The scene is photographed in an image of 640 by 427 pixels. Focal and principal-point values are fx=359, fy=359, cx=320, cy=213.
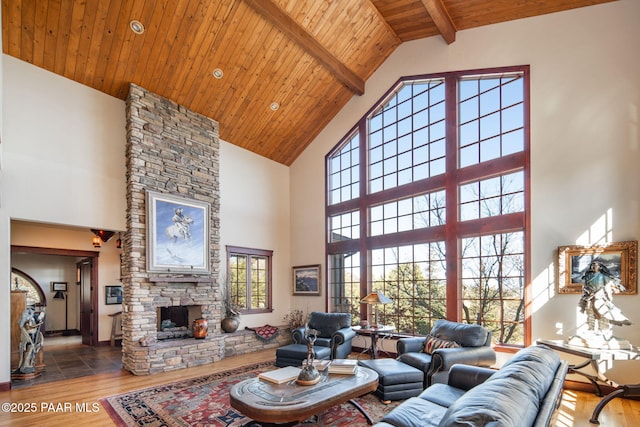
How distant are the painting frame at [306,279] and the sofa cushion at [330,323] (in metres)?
1.59

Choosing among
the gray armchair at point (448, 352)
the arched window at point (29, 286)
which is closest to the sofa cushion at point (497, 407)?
the gray armchair at point (448, 352)

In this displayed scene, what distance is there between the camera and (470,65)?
5.98 m

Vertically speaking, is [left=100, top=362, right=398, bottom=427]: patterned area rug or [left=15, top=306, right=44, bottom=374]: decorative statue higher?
[left=15, top=306, right=44, bottom=374]: decorative statue

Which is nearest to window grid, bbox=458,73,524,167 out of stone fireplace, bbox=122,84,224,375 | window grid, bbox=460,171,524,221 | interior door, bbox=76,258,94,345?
window grid, bbox=460,171,524,221

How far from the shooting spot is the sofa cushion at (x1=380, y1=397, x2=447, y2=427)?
8.25 feet

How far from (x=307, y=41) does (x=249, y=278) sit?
5.02 metres

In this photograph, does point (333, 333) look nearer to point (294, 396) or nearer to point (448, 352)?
point (448, 352)

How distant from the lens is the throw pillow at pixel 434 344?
4598 millimetres

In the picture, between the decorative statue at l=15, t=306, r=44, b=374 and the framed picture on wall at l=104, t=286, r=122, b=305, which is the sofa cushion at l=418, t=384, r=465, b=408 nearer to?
the decorative statue at l=15, t=306, r=44, b=374

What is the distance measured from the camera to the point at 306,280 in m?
8.36

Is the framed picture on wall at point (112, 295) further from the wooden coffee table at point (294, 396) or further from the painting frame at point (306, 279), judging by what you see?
the wooden coffee table at point (294, 396)

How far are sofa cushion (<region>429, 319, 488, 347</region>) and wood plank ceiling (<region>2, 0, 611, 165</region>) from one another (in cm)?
462

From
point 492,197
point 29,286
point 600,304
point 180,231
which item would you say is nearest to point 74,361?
point 180,231

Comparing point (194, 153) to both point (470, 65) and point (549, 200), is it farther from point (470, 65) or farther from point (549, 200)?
point (549, 200)
